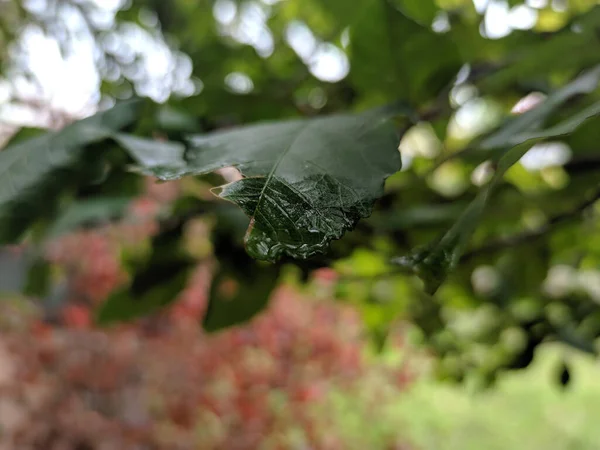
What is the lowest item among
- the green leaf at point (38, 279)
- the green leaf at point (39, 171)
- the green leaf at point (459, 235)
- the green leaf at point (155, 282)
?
the green leaf at point (38, 279)

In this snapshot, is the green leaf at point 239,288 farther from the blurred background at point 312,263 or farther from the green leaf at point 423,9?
the green leaf at point 423,9

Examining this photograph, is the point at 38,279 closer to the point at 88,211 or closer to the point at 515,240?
the point at 88,211

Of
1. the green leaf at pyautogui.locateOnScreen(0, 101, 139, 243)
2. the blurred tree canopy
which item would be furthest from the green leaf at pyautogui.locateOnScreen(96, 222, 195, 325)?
the green leaf at pyautogui.locateOnScreen(0, 101, 139, 243)

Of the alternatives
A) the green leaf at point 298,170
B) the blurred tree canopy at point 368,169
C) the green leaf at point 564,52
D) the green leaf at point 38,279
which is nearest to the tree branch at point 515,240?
the blurred tree canopy at point 368,169

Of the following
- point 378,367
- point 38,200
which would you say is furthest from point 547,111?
point 378,367

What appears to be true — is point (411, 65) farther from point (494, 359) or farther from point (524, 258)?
point (494, 359)

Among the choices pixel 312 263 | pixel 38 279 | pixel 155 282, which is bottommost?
pixel 38 279

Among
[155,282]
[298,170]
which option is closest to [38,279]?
[155,282]
